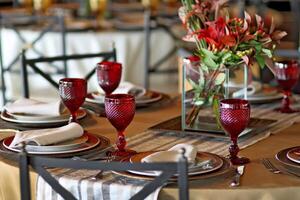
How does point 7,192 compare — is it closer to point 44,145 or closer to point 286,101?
point 44,145

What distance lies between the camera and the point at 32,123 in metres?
2.27

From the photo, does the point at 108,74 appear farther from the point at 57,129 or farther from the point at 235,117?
the point at 235,117

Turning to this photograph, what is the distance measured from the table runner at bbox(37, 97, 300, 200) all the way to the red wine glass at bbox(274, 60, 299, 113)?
0.18 ft

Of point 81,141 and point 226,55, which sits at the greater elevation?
point 226,55

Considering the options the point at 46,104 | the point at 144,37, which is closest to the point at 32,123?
the point at 46,104

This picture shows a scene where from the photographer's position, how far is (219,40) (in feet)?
6.81

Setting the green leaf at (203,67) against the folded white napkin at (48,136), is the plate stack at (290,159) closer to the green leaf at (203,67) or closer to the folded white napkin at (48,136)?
the green leaf at (203,67)

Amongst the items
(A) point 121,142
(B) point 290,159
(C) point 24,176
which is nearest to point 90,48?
(A) point 121,142

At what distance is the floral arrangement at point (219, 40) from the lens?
6.80 feet

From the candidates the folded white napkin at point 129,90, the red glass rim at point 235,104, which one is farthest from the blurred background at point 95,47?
the red glass rim at point 235,104

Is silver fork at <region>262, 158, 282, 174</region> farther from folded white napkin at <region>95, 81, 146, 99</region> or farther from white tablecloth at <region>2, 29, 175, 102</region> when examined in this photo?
white tablecloth at <region>2, 29, 175, 102</region>

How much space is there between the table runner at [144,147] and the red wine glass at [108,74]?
1.17 ft

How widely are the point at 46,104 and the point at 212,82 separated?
0.60m

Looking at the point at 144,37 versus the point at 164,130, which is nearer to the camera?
the point at 164,130
